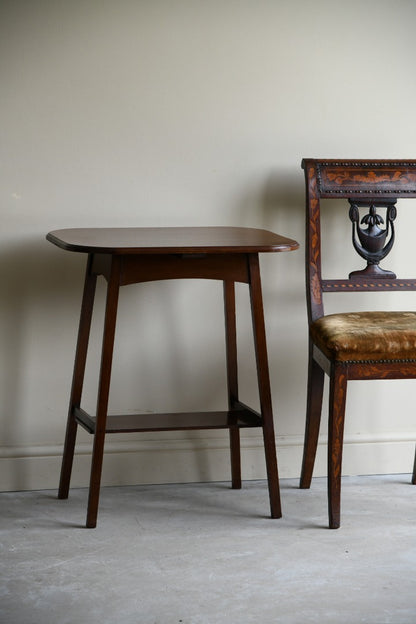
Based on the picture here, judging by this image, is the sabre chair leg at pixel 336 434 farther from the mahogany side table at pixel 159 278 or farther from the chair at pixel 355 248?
the mahogany side table at pixel 159 278

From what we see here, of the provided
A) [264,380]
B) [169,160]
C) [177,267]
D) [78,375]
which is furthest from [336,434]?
[169,160]

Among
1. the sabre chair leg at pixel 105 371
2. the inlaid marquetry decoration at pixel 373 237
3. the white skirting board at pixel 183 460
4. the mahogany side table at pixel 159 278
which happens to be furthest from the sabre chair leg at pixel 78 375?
the inlaid marquetry decoration at pixel 373 237

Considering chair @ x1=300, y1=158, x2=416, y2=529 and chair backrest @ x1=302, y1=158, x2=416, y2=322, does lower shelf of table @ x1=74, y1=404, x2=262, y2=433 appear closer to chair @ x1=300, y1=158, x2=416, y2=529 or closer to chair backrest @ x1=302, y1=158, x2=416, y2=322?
chair @ x1=300, y1=158, x2=416, y2=529

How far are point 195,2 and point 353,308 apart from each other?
1.11 m

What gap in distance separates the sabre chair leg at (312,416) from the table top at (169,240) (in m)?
0.46

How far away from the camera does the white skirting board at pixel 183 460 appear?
105 inches

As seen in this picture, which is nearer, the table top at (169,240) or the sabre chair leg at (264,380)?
the table top at (169,240)

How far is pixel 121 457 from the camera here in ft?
8.96

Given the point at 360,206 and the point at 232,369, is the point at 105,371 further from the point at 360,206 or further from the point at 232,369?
the point at 360,206

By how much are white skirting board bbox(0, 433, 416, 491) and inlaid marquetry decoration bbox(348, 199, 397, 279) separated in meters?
0.59

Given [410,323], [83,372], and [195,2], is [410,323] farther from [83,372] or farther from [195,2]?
[195,2]

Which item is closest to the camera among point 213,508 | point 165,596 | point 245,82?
point 165,596

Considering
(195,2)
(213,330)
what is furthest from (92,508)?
(195,2)

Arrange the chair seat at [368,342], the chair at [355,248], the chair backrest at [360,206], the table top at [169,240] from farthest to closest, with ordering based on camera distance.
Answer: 1. the chair backrest at [360,206]
2. the chair at [355,248]
3. the chair seat at [368,342]
4. the table top at [169,240]
